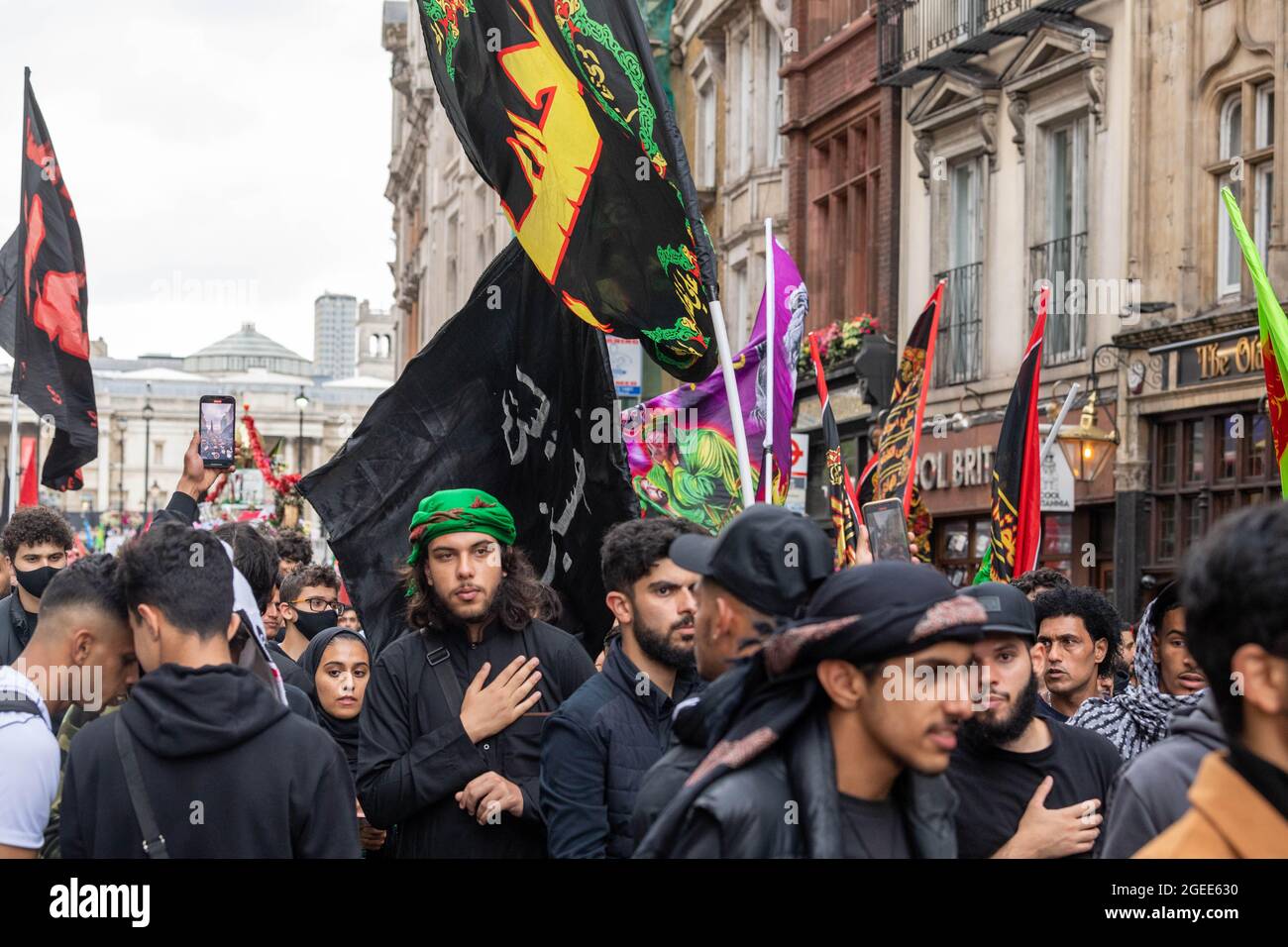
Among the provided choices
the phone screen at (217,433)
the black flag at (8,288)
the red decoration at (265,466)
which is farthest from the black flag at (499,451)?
the red decoration at (265,466)

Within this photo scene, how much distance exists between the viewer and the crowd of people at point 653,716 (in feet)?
11.1

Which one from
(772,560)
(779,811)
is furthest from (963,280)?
(779,811)

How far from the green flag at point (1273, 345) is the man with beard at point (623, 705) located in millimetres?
3332

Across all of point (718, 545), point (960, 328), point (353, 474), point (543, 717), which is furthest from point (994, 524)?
point (960, 328)

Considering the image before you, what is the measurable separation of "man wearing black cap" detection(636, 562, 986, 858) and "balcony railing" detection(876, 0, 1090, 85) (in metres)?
17.3

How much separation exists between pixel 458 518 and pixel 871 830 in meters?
2.74

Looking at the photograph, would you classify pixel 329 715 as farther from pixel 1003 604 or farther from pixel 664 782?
pixel 664 782

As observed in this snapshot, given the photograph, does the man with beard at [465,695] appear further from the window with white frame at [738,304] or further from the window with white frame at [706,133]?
the window with white frame at [706,133]

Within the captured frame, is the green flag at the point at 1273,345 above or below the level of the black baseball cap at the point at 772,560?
above

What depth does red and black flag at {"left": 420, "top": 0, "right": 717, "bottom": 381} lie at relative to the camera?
7.09 metres

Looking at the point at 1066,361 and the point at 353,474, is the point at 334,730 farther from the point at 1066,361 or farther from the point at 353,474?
the point at 1066,361

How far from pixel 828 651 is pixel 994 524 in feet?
24.5

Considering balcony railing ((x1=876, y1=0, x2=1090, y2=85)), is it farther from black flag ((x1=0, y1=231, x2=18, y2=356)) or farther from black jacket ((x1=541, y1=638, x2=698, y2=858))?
black jacket ((x1=541, y1=638, x2=698, y2=858))

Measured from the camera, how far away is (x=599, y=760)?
540 centimetres
